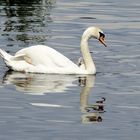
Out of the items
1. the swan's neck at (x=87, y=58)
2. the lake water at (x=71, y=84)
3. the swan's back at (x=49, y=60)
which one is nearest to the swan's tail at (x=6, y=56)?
the swan's back at (x=49, y=60)

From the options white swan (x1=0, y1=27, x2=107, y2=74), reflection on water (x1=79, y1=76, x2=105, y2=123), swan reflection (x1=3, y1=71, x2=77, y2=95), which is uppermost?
white swan (x1=0, y1=27, x2=107, y2=74)

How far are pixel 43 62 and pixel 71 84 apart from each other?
185cm

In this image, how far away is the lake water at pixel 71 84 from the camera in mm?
13867

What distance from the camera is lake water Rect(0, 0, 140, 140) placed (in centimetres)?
1387

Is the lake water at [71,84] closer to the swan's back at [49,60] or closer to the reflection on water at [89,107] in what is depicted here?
the reflection on water at [89,107]

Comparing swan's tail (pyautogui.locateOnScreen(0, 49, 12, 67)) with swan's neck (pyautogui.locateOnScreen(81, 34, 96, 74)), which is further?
swan's tail (pyautogui.locateOnScreen(0, 49, 12, 67))

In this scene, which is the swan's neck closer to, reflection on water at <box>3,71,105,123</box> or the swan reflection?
reflection on water at <box>3,71,105,123</box>

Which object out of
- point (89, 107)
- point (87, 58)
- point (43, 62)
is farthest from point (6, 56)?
point (89, 107)

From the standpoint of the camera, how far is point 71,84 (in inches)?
712

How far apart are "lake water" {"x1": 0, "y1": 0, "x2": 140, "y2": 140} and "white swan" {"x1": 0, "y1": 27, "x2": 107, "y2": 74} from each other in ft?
0.79

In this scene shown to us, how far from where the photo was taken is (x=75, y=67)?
19578mm

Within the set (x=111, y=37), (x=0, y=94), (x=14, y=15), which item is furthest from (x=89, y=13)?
(x=0, y=94)

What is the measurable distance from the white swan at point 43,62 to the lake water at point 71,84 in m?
0.24

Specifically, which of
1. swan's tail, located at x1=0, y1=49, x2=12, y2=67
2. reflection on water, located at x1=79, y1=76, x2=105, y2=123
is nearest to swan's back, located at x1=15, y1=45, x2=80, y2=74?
swan's tail, located at x1=0, y1=49, x2=12, y2=67
